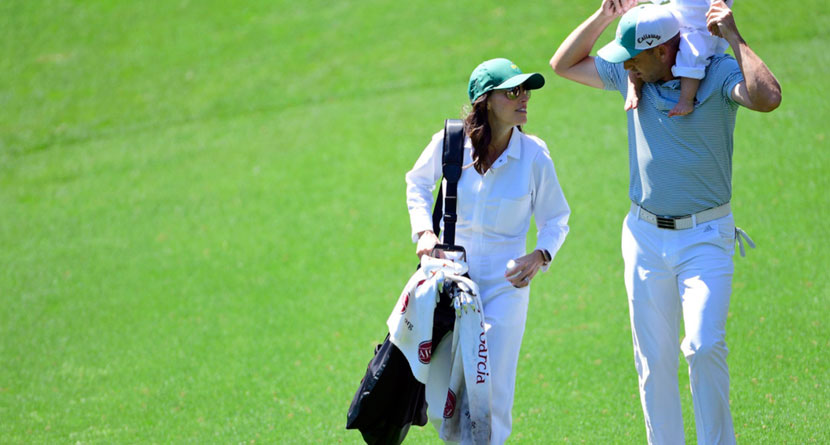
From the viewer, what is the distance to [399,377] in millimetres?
4477

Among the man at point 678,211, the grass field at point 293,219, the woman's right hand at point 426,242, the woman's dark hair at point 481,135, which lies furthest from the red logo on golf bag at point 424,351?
the grass field at point 293,219

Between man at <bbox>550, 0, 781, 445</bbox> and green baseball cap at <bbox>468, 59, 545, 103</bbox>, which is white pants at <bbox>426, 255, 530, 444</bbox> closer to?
man at <bbox>550, 0, 781, 445</bbox>

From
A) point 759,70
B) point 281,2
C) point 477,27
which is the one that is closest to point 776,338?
point 759,70

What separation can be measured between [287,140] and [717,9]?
26.2ft

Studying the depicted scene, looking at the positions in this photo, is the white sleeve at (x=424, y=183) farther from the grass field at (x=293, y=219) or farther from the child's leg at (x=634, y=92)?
the grass field at (x=293, y=219)

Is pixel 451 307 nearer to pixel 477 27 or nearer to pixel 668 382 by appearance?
pixel 668 382

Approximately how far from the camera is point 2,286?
8883mm

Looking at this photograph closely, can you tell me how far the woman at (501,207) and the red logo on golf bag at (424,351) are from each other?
0.32m

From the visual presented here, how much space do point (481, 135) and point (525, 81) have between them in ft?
1.16

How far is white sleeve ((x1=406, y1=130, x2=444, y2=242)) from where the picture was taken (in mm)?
4562

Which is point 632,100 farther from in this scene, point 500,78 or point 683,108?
point 500,78

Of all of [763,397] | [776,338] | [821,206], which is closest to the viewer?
[763,397]

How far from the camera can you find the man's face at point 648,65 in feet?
14.0

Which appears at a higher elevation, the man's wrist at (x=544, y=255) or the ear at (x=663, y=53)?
the ear at (x=663, y=53)
